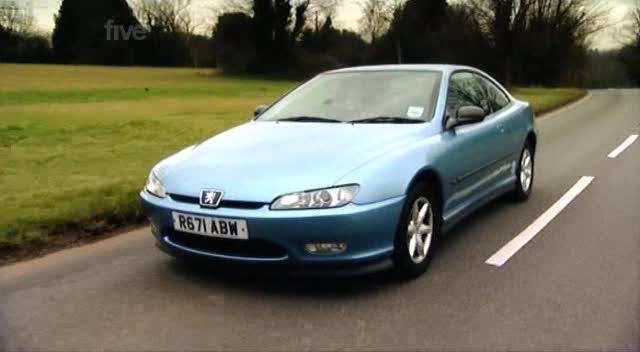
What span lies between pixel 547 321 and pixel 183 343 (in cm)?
196

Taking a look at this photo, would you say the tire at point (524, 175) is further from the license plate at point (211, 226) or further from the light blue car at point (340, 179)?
the license plate at point (211, 226)

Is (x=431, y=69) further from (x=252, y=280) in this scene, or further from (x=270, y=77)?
(x=270, y=77)

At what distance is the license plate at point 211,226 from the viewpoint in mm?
3621

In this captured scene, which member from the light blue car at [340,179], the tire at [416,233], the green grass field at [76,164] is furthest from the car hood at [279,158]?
the green grass field at [76,164]

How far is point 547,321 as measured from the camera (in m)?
3.48

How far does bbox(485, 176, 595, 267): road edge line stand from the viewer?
15.2 ft

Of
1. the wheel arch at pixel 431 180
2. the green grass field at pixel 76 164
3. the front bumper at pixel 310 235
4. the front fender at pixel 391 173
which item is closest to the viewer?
the front bumper at pixel 310 235

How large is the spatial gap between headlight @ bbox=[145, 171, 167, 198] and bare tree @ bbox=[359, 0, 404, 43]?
50.3 meters

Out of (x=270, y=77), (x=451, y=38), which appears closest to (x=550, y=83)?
(x=451, y=38)

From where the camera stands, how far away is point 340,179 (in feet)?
12.1

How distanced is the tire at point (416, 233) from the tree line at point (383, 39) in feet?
135

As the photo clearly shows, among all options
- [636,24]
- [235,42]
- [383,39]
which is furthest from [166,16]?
[636,24]

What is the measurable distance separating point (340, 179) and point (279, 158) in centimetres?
53

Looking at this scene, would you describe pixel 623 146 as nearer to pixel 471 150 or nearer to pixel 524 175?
pixel 524 175
